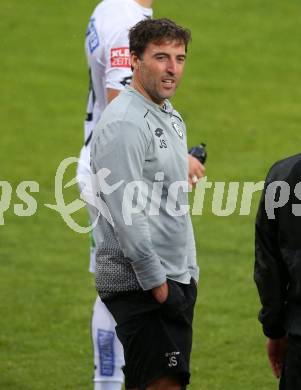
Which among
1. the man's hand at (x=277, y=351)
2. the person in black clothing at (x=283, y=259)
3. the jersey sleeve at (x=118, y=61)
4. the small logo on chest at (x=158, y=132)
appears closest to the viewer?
the person in black clothing at (x=283, y=259)

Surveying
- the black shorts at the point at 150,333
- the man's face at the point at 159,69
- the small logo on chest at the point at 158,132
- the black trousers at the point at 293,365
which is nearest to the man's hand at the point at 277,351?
the black trousers at the point at 293,365

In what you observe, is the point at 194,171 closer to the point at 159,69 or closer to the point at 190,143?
the point at 159,69

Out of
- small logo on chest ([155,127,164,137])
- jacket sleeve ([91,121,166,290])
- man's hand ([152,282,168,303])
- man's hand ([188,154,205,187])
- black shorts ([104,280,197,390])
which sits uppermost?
small logo on chest ([155,127,164,137])

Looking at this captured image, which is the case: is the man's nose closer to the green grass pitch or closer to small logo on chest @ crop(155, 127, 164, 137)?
small logo on chest @ crop(155, 127, 164, 137)

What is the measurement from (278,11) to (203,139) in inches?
221

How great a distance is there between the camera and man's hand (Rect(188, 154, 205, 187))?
6.09m

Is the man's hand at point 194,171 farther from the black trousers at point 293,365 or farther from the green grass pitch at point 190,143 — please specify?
the green grass pitch at point 190,143

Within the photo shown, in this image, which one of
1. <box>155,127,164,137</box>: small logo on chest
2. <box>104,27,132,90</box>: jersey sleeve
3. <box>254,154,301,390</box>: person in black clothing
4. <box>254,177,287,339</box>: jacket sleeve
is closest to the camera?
<box>254,154,301,390</box>: person in black clothing

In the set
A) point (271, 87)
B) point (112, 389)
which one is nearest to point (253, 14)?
point (271, 87)

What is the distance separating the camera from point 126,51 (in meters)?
6.52

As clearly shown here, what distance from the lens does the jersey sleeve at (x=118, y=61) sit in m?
6.50

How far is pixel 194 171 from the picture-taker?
613cm

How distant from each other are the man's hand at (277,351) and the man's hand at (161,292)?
49cm

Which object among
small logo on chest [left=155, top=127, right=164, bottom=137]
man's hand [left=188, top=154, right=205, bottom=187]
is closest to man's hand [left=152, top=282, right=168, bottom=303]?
small logo on chest [left=155, top=127, right=164, bottom=137]
